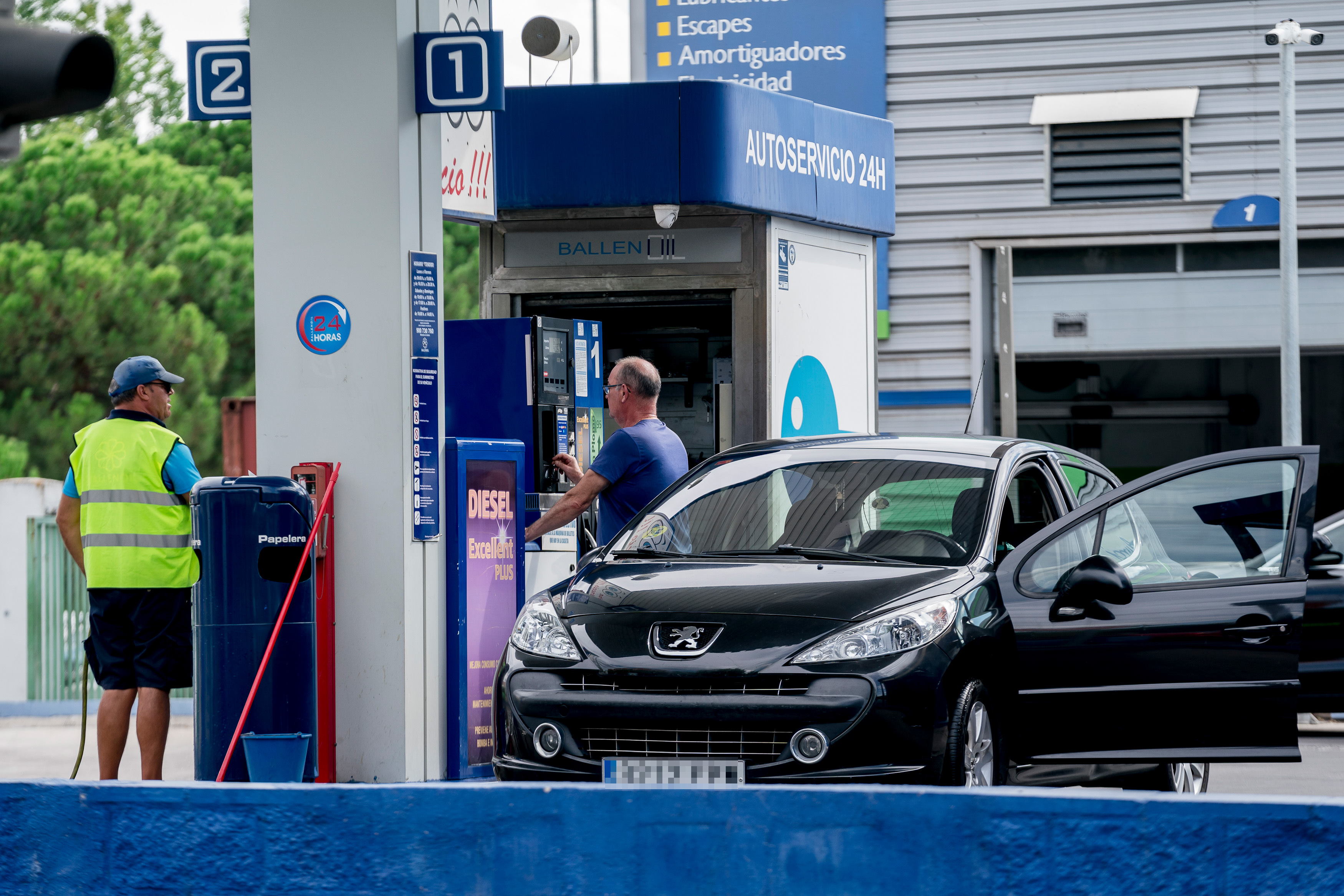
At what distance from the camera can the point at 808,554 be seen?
654cm

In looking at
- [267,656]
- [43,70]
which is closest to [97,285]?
[267,656]

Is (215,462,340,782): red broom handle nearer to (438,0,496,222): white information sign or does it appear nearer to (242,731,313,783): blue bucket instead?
(242,731,313,783): blue bucket

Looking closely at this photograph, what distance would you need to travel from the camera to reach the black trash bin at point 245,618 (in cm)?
727

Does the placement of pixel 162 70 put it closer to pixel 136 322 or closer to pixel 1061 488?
Answer: pixel 136 322

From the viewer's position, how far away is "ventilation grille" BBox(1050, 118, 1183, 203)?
17.0 metres

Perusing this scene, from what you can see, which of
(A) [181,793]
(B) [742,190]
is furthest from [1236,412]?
(A) [181,793]

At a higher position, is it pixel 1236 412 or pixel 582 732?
pixel 1236 412

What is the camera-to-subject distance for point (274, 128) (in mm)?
7855

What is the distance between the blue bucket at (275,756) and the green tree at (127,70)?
3469 centimetres

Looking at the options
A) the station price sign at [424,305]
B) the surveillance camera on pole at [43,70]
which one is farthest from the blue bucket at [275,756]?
the surveillance camera on pole at [43,70]

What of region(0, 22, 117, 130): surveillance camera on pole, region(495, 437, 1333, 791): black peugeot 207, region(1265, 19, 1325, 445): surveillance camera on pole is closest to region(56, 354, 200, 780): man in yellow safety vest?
region(495, 437, 1333, 791): black peugeot 207

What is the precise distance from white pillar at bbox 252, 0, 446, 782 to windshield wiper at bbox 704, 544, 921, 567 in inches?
65.7

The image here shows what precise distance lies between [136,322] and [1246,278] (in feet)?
70.8

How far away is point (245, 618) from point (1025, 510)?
3.23 metres
